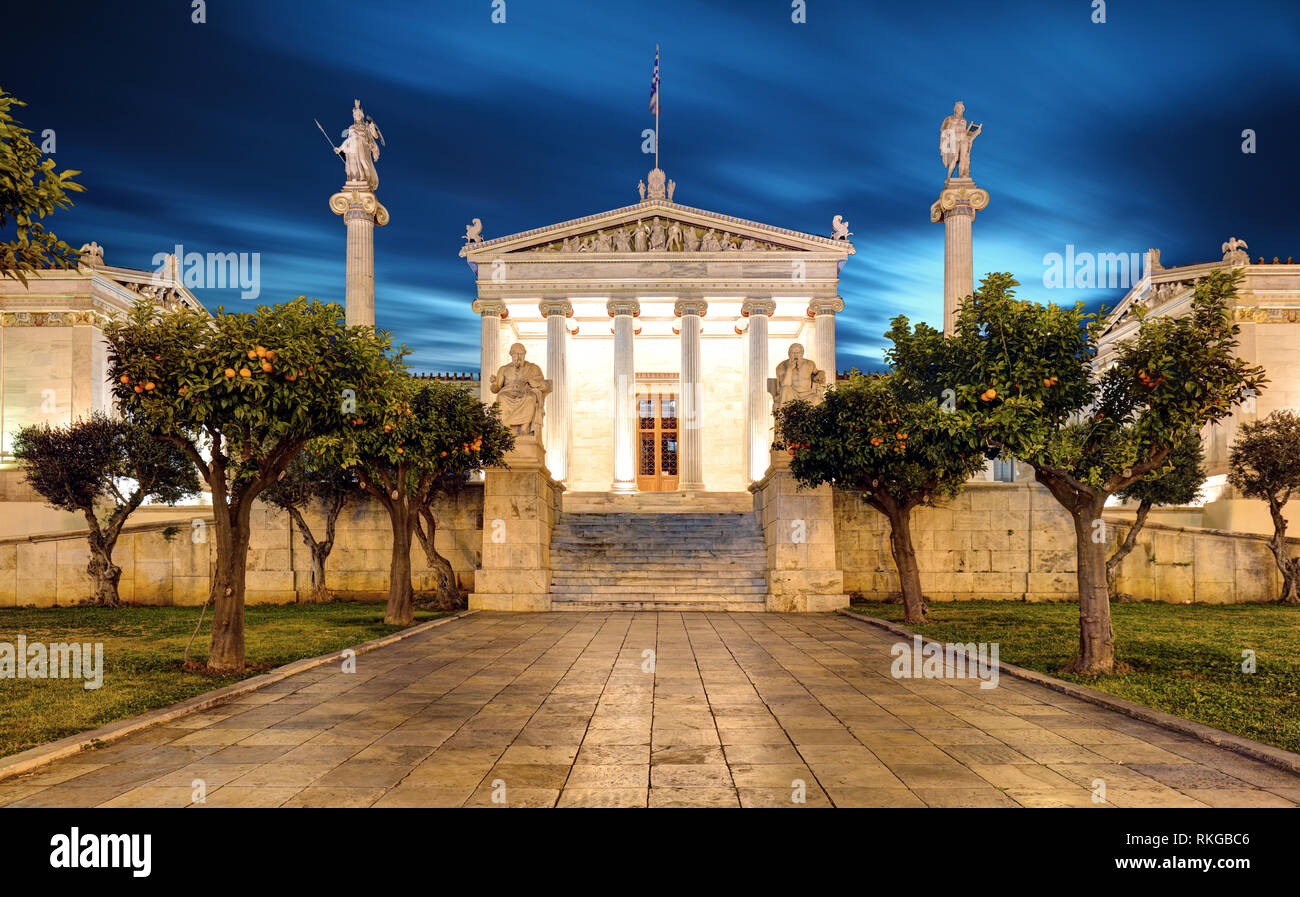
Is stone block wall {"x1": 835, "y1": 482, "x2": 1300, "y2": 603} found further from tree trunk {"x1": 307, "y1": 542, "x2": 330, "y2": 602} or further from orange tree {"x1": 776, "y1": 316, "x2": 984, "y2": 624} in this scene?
tree trunk {"x1": 307, "y1": 542, "x2": 330, "y2": 602}

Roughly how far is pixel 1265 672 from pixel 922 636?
5185 millimetres

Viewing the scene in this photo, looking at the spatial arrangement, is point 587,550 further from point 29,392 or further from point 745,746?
point 29,392

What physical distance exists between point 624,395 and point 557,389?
10.2ft

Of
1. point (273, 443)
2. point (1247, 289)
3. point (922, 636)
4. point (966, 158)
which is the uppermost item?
point (966, 158)

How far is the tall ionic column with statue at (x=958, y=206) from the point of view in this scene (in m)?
35.6

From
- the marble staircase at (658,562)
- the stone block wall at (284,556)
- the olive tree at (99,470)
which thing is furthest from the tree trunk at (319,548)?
the marble staircase at (658,562)

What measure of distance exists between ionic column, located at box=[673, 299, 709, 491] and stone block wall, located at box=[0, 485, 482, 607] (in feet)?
42.8

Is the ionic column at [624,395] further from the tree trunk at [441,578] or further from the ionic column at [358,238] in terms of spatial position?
the tree trunk at [441,578]

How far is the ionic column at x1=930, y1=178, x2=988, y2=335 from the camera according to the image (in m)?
35.6

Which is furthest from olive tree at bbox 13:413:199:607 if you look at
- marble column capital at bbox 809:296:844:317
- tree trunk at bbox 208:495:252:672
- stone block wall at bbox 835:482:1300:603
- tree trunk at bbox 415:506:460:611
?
marble column capital at bbox 809:296:844:317

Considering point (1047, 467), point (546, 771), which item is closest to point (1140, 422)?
point (1047, 467)

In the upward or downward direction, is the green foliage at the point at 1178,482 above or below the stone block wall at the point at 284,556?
above

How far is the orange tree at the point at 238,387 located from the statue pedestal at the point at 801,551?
494 inches

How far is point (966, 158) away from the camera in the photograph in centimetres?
3669
